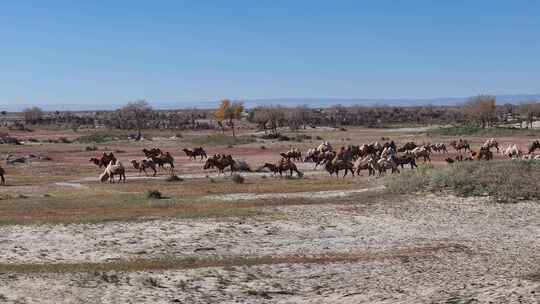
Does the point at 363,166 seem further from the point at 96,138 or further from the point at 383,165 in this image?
the point at 96,138

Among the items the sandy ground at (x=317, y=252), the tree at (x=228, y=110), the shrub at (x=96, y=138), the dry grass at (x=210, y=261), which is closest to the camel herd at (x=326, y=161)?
the sandy ground at (x=317, y=252)

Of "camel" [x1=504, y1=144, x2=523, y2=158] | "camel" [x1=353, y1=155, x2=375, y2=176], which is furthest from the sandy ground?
"camel" [x1=504, y1=144, x2=523, y2=158]

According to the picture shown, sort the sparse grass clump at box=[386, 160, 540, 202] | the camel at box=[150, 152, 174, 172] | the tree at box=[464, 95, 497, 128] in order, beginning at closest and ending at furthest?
the sparse grass clump at box=[386, 160, 540, 202] → the camel at box=[150, 152, 174, 172] → the tree at box=[464, 95, 497, 128]

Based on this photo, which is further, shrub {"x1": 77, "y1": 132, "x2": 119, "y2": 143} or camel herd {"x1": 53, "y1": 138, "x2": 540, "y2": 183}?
shrub {"x1": 77, "y1": 132, "x2": 119, "y2": 143}

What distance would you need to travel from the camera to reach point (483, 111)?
4897 inches

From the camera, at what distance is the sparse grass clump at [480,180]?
31422 mm

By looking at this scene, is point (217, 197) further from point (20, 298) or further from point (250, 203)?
point (20, 298)

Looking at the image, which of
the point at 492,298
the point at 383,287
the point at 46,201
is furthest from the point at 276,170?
the point at 492,298

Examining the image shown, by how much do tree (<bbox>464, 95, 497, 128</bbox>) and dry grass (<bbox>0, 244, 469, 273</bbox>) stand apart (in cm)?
10385

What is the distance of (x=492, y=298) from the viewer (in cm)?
1398

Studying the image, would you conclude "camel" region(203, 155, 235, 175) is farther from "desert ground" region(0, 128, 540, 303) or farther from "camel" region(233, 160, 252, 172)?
"desert ground" region(0, 128, 540, 303)

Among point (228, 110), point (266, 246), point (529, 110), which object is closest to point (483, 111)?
point (529, 110)

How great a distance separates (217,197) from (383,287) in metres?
17.0

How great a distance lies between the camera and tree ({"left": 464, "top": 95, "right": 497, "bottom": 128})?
124m
